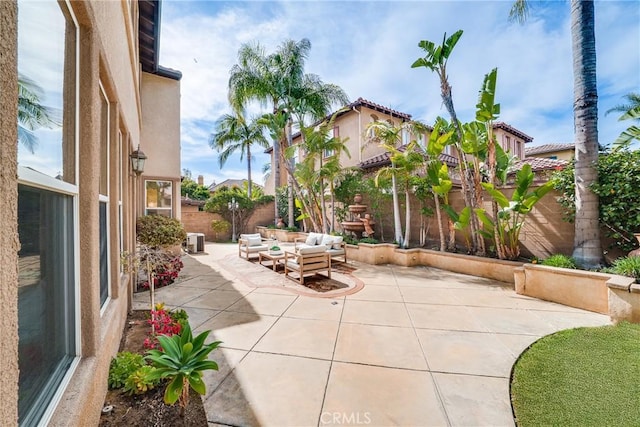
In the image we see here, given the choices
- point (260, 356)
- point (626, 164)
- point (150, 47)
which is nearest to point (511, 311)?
point (626, 164)

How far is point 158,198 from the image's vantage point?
11.5 metres

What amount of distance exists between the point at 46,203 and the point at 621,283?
26.2 ft

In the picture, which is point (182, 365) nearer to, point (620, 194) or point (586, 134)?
point (620, 194)

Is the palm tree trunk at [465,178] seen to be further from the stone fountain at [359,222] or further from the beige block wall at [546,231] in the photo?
the stone fountain at [359,222]

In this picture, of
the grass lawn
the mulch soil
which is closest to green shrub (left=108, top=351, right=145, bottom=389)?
the mulch soil

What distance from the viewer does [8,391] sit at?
999mm

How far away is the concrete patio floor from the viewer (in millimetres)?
2828

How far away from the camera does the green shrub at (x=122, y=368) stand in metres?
2.91

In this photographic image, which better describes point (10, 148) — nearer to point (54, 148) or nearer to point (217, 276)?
point (54, 148)

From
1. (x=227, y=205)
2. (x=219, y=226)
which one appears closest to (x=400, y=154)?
(x=227, y=205)

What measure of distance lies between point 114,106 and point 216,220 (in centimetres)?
1613

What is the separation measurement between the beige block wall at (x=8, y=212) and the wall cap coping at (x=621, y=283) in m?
7.56

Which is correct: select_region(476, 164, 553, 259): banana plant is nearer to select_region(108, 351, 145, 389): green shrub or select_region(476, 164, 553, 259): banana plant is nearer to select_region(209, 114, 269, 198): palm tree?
select_region(108, 351, 145, 389): green shrub

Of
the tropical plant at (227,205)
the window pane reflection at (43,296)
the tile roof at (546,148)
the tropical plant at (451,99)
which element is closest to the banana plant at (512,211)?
the tropical plant at (451,99)
